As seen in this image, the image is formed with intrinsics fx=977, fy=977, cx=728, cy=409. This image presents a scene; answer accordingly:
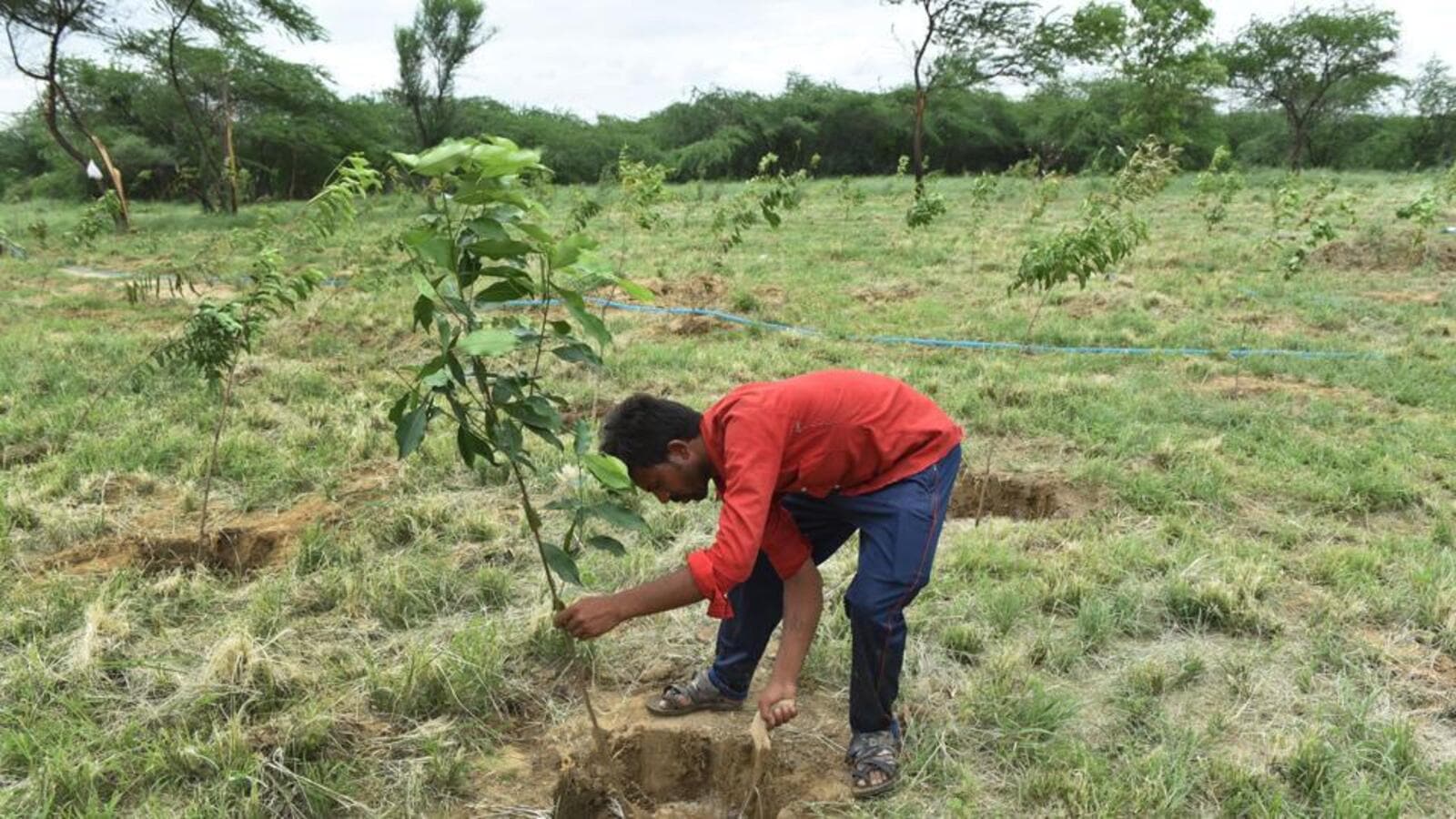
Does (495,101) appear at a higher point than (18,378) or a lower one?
higher

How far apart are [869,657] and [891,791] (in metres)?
0.34

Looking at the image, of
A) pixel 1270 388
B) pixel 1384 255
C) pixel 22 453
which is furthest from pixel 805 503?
pixel 1384 255

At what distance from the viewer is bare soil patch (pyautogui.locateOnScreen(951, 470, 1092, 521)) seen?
3844 millimetres

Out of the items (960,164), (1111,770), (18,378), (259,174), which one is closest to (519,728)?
(1111,770)

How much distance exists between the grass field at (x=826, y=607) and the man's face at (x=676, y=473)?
73 centimetres

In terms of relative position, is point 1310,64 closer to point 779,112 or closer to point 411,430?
point 779,112

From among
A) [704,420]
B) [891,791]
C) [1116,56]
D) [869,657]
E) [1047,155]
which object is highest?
[1116,56]

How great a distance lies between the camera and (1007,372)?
5.40 m

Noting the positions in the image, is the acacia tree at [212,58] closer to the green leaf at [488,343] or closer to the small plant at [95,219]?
the small plant at [95,219]

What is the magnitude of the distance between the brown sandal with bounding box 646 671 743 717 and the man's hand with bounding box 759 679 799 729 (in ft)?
1.44

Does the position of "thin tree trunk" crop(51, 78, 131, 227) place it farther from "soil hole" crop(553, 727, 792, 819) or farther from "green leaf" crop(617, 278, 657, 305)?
"green leaf" crop(617, 278, 657, 305)

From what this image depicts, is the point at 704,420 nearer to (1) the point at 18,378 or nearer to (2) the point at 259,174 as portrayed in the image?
(1) the point at 18,378

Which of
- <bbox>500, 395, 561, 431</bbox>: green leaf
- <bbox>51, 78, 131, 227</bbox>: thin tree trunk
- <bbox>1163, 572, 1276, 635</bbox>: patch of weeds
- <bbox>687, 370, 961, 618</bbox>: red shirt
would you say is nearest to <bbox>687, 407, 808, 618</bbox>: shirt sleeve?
<bbox>687, 370, 961, 618</bbox>: red shirt

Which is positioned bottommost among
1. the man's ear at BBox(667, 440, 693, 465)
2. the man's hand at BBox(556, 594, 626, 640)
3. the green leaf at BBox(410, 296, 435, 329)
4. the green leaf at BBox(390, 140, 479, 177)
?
the man's hand at BBox(556, 594, 626, 640)
